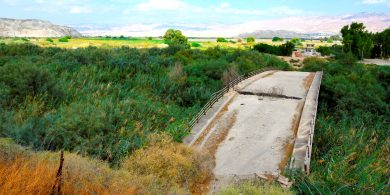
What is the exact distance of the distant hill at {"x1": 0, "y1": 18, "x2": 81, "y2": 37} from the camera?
14538cm

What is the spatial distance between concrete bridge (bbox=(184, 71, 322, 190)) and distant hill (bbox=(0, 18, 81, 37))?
470 ft

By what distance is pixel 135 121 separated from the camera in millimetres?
13812

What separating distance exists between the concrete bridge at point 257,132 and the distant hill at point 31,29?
143140mm

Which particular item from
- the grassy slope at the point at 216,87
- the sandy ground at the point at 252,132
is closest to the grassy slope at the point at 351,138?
the grassy slope at the point at 216,87

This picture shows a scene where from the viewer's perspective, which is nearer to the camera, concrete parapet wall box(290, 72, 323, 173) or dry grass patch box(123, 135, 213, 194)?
dry grass patch box(123, 135, 213, 194)

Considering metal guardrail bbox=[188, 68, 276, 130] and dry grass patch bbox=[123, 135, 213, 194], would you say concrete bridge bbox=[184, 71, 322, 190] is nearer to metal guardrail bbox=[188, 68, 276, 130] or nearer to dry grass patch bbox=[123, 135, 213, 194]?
metal guardrail bbox=[188, 68, 276, 130]

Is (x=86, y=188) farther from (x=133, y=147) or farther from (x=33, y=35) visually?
(x=33, y=35)

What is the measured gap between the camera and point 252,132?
1359 cm

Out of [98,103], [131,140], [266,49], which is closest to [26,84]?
[98,103]

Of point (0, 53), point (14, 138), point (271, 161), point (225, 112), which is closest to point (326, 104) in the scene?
point (225, 112)

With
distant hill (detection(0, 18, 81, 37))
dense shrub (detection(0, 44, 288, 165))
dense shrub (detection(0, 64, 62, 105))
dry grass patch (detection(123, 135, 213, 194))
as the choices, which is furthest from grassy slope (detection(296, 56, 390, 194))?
distant hill (detection(0, 18, 81, 37))

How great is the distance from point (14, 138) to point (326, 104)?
19.9 metres

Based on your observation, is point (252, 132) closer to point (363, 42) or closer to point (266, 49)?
point (266, 49)

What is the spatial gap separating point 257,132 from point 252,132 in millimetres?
185
